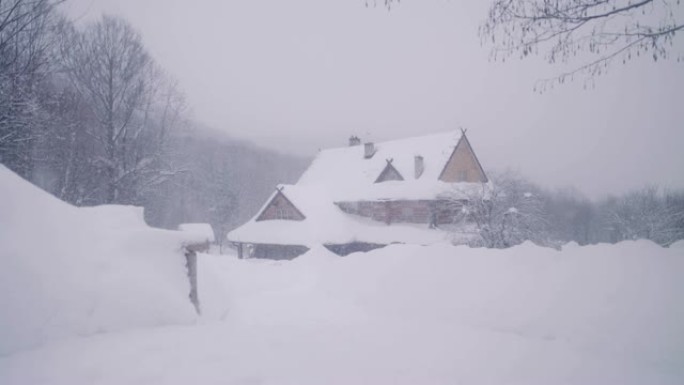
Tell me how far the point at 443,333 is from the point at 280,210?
26.1m

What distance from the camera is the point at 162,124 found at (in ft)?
72.0

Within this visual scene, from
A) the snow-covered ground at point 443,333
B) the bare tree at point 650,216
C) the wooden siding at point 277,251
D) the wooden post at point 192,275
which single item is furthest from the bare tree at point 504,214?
the bare tree at point 650,216

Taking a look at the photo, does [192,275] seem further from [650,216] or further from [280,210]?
[650,216]

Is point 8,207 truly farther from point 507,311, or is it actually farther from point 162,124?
point 162,124

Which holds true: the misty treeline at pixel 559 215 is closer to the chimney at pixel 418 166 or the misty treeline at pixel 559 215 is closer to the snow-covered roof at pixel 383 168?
the snow-covered roof at pixel 383 168

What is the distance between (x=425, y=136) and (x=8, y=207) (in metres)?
29.7

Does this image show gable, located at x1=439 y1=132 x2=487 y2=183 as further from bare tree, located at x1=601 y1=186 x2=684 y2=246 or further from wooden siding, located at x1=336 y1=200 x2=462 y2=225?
bare tree, located at x1=601 y1=186 x2=684 y2=246

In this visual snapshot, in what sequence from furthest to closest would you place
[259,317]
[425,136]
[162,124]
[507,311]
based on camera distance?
[425,136] < [162,124] < [259,317] < [507,311]

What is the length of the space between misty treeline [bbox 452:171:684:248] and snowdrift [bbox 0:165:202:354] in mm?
17613

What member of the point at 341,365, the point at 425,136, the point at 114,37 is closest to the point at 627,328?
the point at 341,365

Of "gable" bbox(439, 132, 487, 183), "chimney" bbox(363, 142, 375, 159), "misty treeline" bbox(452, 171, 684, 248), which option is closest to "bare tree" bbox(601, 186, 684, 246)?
"misty treeline" bbox(452, 171, 684, 248)

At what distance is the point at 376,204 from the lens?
2914cm

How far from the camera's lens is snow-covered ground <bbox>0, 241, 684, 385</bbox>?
139 inches

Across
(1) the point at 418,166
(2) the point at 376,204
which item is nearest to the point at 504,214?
(1) the point at 418,166
